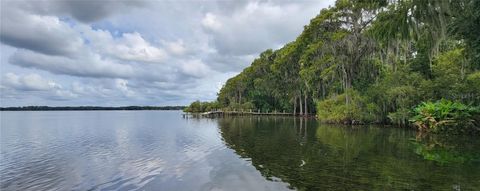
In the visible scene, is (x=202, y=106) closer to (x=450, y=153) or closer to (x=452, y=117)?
(x=452, y=117)

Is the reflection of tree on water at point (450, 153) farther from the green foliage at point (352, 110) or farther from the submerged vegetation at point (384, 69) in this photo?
the green foliage at point (352, 110)

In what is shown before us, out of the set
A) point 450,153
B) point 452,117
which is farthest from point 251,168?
point 452,117

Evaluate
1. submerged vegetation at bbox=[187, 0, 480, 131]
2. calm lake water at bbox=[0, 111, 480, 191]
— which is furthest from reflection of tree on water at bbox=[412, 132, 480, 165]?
submerged vegetation at bbox=[187, 0, 480, 131]

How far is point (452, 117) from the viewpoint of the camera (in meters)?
20.4

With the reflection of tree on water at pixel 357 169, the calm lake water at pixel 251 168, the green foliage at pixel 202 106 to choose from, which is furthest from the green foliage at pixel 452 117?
the green foliage at pixel 202 106

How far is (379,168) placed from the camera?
10242 mm

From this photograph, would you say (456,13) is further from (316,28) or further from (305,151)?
(316,28)

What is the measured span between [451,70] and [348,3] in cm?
1005

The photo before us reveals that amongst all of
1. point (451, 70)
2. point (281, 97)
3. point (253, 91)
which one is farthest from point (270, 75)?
point (451, 70)

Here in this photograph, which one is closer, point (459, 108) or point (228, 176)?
point (228, 176)

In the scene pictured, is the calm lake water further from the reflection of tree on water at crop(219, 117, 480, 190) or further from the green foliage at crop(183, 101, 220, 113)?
the green foliage at crop(183, 101, 220, 113)

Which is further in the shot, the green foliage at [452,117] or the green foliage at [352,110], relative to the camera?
the green foliage at [352,110]

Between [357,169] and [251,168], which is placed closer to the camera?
[357,169]

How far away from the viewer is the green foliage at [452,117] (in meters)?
20.1
